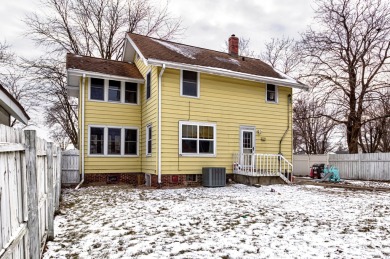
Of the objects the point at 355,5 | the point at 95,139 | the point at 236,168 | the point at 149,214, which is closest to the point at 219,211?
the point at 149,214

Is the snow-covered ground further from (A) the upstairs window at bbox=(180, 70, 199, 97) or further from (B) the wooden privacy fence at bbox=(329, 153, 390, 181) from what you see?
(B) the wooden privacy fence at bbox=(329, 153, 390, 181)

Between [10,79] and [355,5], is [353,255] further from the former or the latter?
[10,79]

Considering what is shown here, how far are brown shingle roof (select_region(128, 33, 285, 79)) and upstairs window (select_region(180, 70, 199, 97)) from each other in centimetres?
47

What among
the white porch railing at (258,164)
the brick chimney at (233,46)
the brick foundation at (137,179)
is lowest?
the brick foundation at (137,179)

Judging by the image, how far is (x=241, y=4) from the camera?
15438 millimetres

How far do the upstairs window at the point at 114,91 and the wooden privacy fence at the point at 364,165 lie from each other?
13.7 metres

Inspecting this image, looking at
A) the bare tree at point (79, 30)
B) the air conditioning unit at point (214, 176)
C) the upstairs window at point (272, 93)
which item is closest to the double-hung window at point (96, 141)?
the air conditioning unit at point (214, 176)

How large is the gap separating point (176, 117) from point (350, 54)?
14.8 meters

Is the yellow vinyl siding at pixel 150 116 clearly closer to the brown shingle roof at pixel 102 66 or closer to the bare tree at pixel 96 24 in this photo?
the brown shingle roof at pixel 102 66

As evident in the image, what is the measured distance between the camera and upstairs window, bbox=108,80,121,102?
1315cm

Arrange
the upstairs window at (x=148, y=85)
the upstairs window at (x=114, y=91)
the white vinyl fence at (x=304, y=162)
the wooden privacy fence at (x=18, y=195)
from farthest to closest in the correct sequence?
1. the white vinyl fence at (x=304, y=162)
2. the upstairs window at (x=114, y=91)
3. the upstairs window at (x=148, y=85)
4. the wooden privacy fence at (x=18, y=195)

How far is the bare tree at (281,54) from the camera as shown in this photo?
2797cm

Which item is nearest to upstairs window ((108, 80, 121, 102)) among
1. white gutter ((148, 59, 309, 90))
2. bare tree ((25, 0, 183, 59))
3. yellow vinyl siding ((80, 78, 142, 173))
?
yellow vinyl siding ((80, 78, 142, 173))

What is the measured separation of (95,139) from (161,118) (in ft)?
11.3
